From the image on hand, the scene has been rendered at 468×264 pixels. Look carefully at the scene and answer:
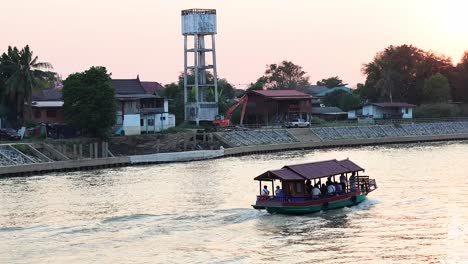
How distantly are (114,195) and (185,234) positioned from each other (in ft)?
48.3

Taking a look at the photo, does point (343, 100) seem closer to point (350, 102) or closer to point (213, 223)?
point (350, 102)

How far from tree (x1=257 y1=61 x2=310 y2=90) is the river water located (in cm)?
10057

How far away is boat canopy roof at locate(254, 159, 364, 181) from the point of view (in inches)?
1624

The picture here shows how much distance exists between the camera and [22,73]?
7831cm

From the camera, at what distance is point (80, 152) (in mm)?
71500

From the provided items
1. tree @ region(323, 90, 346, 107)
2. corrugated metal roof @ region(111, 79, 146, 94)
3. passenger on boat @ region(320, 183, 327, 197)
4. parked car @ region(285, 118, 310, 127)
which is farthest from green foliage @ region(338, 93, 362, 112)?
passenger on boat @ region(320, 183, 327, 197)

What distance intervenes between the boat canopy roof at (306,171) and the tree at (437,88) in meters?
80.9

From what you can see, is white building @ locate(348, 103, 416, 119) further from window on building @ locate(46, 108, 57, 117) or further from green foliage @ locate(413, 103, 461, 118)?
window on building @ locate(46, 108, 57, 117)

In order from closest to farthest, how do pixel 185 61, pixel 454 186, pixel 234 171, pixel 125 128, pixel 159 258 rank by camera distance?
pixel 159 258 → pixel 454 186 → pixel 234 171 → pixel 125 128 → pixel 185 61

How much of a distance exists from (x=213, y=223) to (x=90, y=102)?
3791 cm

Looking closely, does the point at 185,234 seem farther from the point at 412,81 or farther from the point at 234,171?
the point at 412,81

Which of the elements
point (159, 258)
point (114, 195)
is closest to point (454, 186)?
point (114, 195)

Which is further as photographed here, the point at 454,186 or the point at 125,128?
the point at 125,128

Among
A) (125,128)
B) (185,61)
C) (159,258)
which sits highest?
(185,61)
